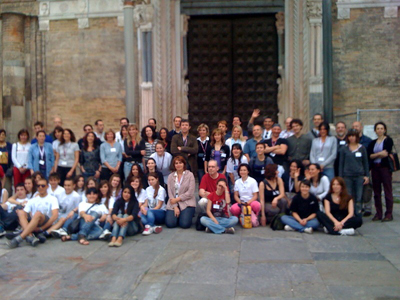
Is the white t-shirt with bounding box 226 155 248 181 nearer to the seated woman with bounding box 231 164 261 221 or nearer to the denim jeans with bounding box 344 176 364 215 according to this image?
the seated woman with bounding box 231 164 261 221

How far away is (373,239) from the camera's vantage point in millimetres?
8117

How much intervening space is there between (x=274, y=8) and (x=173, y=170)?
22.0ft

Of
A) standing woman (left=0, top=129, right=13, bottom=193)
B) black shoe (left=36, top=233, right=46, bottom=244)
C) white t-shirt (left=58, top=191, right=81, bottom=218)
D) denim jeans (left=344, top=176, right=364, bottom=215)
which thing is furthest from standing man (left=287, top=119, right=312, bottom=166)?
standing woman (left=0, top=129, right=13, bottom=193)

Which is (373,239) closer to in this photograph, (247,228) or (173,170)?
(247,228)

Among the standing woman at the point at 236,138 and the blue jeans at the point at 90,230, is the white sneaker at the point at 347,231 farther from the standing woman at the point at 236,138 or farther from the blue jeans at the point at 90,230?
the blue jeans at the point at 90,230

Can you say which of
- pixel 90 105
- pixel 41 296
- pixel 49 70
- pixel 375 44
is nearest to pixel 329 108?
pixel 375 44

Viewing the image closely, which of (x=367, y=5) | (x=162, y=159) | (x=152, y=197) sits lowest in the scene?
(x=152, y=197)

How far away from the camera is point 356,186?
→ 918 cm

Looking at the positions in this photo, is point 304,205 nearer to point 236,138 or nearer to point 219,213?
point 219,213

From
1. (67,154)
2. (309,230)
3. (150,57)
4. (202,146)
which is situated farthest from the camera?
(150,57)

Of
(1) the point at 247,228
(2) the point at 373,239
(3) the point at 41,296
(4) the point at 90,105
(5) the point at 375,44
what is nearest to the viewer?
(3) the point at 41,296

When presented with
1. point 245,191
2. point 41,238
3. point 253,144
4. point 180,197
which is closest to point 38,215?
point 41,238

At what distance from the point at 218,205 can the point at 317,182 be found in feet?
5.55

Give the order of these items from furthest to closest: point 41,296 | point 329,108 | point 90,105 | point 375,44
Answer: point 90,105 → point 375,44 → point 329,108 → point 41,296
